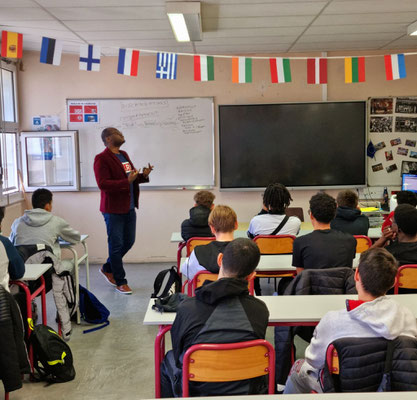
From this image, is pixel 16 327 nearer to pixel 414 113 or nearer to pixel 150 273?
pixel 150 273

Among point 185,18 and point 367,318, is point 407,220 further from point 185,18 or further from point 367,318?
point 185,18

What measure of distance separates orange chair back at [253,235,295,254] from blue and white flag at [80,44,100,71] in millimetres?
1971

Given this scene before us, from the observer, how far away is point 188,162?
6652 mm

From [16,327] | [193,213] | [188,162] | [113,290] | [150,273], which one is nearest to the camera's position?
[16,327]

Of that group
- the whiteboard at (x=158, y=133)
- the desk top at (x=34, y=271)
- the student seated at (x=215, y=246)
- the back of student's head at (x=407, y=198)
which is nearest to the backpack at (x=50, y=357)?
the desk top at (x=34, y=271)

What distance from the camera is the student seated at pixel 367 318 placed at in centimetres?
192

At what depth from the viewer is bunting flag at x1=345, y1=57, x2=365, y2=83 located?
204 inches

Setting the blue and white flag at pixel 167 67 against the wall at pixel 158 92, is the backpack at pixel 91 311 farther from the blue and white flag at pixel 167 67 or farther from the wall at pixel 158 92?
the wall at pixel 158 92

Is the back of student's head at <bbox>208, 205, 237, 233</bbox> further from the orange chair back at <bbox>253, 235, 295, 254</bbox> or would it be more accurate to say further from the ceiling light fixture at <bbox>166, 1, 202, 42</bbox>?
the ceiling light fixture at <bbox>166, 1, 202, 42</bbox>

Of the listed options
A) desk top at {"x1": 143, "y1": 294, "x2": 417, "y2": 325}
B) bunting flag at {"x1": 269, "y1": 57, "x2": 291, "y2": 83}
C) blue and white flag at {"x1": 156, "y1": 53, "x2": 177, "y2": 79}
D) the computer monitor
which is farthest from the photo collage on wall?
desk top at {"x1": 143, "y1": 294, "x2": 417, "y2": 325}

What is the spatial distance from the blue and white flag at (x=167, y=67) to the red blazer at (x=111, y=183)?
981 mm

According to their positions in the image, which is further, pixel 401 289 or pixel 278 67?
pixel 278 67

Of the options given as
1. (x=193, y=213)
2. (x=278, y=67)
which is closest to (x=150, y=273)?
(x=193, y=213)

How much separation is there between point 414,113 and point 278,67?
2452mm
